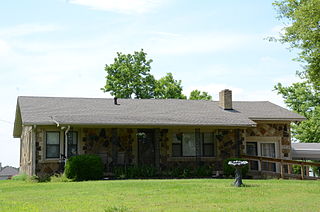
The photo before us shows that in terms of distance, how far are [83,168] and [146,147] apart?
4682mm

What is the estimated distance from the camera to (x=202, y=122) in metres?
21.9

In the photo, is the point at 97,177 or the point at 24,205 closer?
the point at 24,205

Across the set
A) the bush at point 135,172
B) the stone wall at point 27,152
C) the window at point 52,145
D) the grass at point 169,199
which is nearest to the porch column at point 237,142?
the bush at point 135,172

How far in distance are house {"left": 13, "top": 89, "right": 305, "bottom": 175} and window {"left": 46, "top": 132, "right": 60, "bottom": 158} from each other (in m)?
0.04

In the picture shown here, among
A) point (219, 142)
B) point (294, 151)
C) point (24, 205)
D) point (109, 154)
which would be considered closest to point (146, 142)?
point (109, 154)

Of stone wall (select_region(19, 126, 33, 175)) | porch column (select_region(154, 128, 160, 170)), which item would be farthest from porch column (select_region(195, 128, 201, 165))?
stone wall (select_region(19, 126, 33, 175))

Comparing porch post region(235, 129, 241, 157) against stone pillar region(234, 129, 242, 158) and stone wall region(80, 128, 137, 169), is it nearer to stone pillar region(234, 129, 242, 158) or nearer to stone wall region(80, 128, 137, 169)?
stone pillar region(234, 129, 242, 158)

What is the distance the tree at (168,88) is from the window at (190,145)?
2020 centimetres

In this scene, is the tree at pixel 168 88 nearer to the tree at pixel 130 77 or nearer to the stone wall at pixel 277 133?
the tree at pixel 130 77

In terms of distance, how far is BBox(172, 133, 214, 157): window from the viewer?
2350cm

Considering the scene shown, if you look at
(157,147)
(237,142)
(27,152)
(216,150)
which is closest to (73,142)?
(27,152)

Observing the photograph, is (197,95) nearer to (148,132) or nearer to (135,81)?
(135,81)

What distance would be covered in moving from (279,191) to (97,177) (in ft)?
29.3

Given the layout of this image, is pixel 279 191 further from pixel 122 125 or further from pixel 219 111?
pixel 219 111
